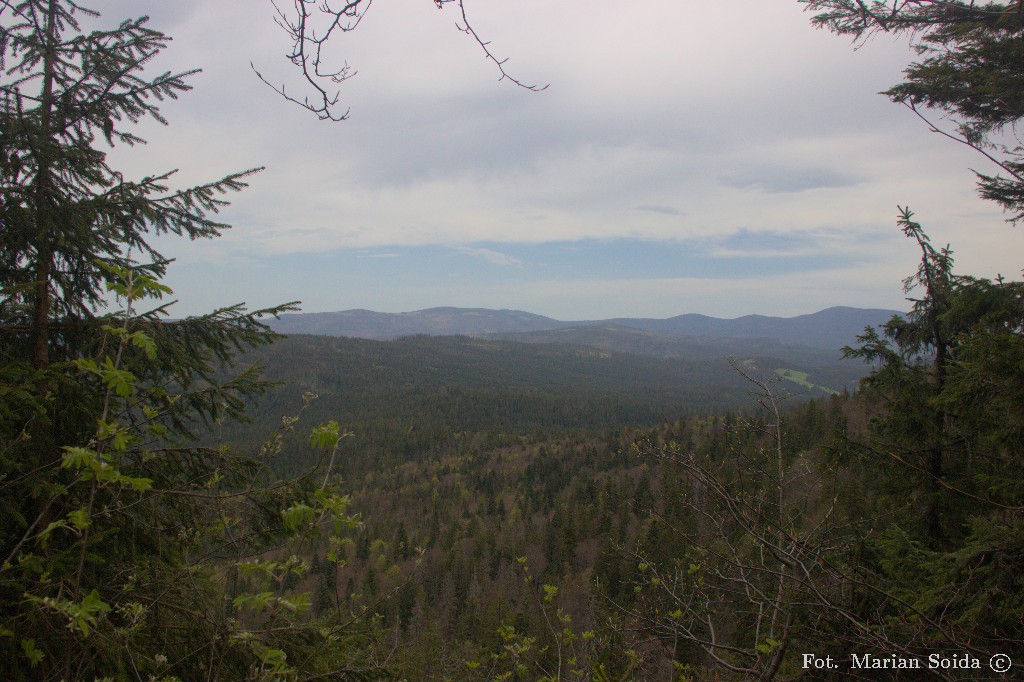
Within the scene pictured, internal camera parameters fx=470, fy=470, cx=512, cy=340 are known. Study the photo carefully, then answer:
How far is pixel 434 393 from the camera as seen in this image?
159500 mm

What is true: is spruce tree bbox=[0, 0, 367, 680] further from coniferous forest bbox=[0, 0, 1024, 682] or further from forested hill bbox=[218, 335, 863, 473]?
forested hill bbox=[218, 335, 863, 473]

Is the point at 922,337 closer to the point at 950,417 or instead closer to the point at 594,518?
the point at 950,417

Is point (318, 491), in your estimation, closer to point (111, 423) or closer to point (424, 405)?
point (111, 423)

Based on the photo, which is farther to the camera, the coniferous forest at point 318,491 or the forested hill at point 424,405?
the forested hill at point 424,405

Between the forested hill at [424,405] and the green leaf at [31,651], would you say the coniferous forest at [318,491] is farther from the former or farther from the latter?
the forested hill at [424,405]

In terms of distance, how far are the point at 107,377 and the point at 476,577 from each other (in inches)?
1956

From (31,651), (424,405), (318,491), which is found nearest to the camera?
(318,491)

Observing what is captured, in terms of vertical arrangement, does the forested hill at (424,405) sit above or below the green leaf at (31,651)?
below

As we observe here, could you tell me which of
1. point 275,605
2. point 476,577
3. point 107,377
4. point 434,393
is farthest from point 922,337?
point 434,393

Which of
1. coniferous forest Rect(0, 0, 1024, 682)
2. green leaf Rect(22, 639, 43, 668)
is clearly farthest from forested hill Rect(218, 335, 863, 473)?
green leaf Rect(22, 639, 43, 668)

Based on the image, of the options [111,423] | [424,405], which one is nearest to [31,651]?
[111,423]

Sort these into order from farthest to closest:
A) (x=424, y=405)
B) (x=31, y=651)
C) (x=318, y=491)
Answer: (x=424, y=405)
(x=31, y=651)
(x=318, y=491)

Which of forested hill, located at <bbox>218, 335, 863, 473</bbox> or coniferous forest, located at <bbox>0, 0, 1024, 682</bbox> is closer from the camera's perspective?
coniferous forest, located at <bbox>0, 0, 1024, 682</bbox>

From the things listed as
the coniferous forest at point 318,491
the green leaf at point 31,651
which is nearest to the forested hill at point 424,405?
the coniferous forest at point 318,491
